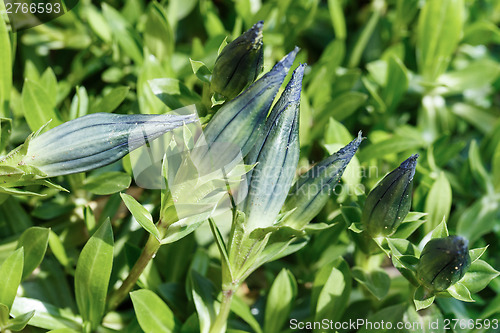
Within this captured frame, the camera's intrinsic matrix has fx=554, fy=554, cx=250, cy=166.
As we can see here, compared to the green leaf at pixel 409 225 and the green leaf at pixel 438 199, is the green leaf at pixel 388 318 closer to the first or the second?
the green leaf at pixel 409 225

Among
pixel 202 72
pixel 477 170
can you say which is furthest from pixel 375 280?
pixel 202 72

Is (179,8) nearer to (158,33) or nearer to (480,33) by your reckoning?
(158,33)

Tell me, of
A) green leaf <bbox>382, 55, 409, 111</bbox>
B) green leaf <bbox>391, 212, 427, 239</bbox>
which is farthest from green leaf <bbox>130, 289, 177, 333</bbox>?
green leaf <bbox>382, 55, 409, 111</bbox>

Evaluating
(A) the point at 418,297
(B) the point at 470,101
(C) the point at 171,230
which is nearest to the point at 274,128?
(C) the point at 171,230

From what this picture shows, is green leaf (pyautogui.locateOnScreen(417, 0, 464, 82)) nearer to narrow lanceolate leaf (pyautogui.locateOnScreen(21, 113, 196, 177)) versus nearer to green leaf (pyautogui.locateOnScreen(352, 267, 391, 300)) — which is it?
green leaf (pyautogui.locateOnScreen(352, 267, 391, 300))

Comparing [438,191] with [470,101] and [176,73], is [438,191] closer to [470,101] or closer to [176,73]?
[470,101]
